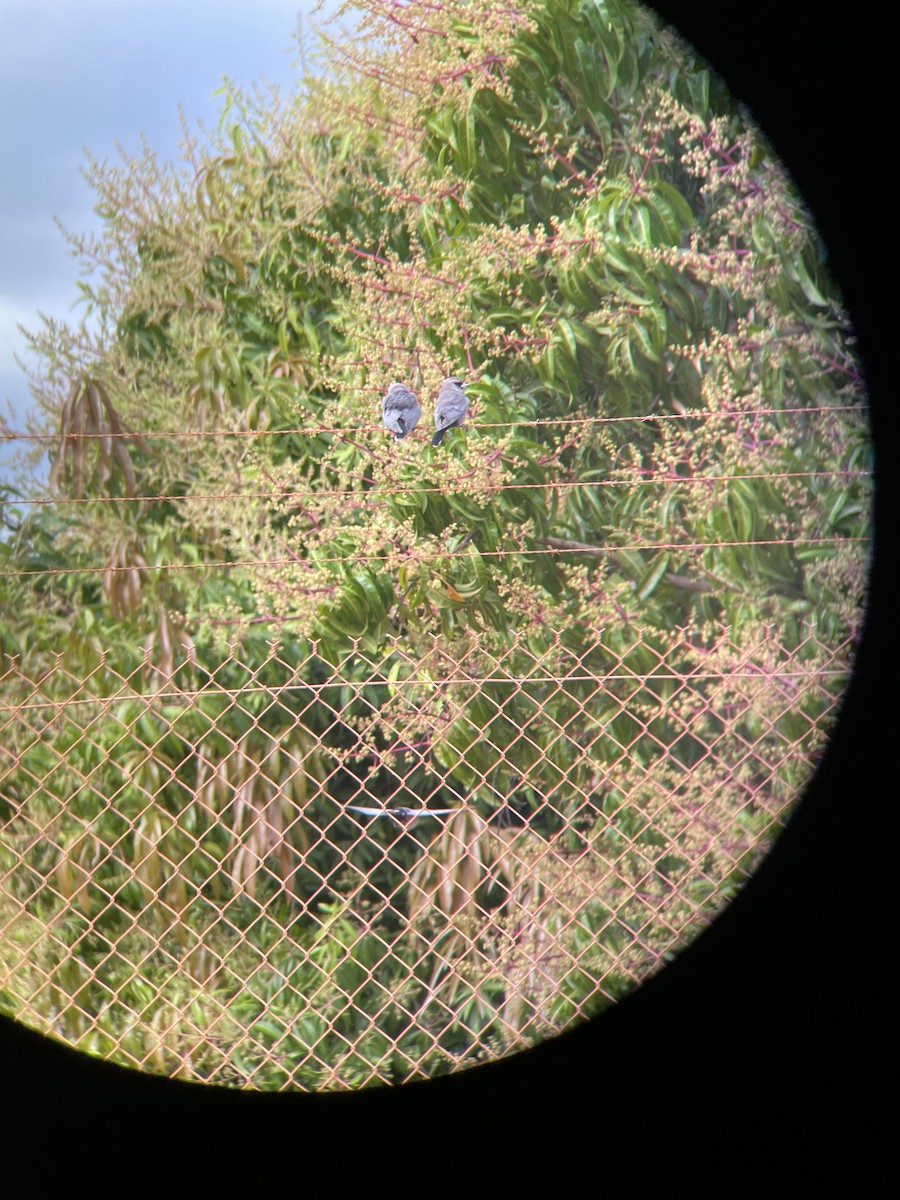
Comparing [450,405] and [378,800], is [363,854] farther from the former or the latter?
[450,405]

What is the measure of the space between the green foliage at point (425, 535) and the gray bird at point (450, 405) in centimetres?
16

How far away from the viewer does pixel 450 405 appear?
6.64 ft

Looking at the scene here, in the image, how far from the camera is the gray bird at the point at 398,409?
2070mm

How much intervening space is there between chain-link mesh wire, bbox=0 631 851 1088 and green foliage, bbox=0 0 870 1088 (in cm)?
1

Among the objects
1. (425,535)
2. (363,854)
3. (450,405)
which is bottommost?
(363,854)

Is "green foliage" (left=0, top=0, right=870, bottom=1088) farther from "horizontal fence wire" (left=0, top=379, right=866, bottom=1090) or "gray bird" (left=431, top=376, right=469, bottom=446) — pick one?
"gray bird" (left=431, top=376, right=469, bottom=446)

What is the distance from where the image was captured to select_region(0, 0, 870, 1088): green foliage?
2.04 meters

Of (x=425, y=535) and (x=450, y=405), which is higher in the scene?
(x=450, y=405)

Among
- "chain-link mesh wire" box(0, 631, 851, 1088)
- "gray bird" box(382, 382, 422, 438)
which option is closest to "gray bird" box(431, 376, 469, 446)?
"gray bird" box(382, 382, 422, 438)

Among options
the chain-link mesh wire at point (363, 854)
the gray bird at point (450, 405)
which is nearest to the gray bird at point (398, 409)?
the gray bird at point (450, 405)

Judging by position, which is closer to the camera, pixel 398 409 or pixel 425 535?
pixel 398 409

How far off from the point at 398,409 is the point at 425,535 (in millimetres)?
288

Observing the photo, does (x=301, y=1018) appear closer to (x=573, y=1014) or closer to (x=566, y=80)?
(x=573, y=1014)

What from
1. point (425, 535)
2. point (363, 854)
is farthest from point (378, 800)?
point (425, 535)
